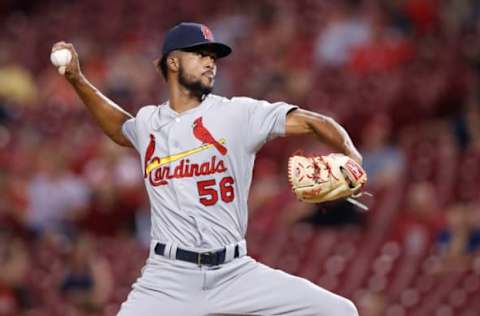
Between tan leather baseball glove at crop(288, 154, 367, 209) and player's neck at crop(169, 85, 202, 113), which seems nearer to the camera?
tan leather baseball glove at crop(288, 154, 367, 209)

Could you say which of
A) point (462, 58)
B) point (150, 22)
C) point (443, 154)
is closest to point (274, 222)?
point (443, 154)

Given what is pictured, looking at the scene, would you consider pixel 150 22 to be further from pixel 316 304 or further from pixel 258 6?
pixel 316 304

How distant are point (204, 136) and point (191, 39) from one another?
435 millimetres

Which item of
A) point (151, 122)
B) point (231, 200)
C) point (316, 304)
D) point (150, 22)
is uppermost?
point (150, 22)

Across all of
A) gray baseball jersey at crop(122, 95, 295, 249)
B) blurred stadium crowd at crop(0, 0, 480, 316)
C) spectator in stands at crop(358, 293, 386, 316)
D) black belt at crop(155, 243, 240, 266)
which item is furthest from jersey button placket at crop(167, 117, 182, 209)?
spectator in stands at crop(358, 293, 386, 316)

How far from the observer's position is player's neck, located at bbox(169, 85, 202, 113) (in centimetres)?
556

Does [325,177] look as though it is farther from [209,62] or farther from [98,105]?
[98,105]

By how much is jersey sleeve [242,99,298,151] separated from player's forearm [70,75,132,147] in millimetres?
721

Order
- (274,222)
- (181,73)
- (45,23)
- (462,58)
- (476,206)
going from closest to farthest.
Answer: (181,73)
(476,206)
(274,222)
(462,58)
(45,23)

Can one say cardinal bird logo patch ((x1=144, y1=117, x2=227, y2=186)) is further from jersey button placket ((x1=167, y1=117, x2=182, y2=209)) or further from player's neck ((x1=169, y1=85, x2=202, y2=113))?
player's neck ((x1=169, y1=85, x2=202, y2=113))

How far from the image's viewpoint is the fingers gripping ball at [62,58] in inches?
225

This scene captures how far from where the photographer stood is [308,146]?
9633 mm

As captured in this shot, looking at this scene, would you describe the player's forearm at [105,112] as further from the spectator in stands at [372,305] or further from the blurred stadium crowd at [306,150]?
the spectator in stands at [372,305]

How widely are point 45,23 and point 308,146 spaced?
5.74m
